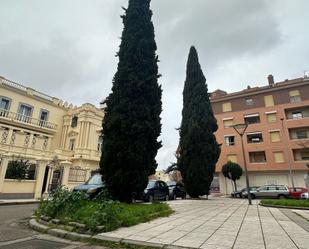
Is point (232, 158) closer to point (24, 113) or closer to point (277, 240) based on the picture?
point (24, 113)

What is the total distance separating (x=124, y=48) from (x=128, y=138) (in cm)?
439

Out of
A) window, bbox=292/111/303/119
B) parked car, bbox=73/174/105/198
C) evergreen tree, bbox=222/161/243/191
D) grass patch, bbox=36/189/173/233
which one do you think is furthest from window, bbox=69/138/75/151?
window, bbox=292/111/303/119

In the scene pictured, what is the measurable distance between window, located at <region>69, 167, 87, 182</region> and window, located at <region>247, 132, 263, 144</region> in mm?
26254

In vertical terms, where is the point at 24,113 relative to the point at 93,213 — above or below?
above

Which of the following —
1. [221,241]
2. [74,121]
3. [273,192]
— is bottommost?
[221,241]

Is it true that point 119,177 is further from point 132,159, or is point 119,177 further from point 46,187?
point 46,187

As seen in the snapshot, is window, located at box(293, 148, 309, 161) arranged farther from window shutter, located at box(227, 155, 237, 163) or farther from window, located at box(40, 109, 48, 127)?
window, located at box(40, 109, 48, 127)

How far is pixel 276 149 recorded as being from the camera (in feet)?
112

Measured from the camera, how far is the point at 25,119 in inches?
1073

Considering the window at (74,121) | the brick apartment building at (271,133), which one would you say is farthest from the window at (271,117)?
the window at (74,121)

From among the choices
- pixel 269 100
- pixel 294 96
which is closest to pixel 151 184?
pixel 269 100

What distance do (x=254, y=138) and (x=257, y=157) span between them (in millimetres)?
3001

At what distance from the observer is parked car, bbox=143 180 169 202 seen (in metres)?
14.9

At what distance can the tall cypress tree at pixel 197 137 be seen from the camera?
19984 millimetres
